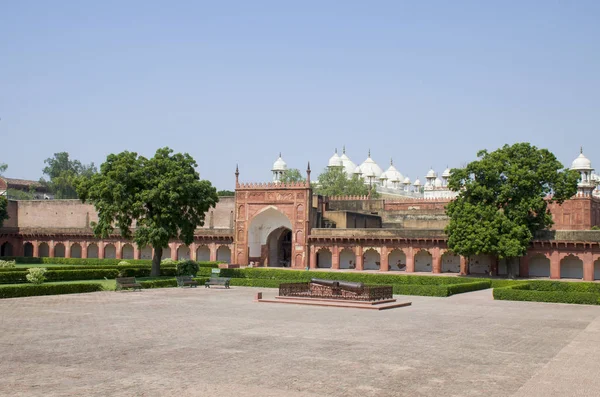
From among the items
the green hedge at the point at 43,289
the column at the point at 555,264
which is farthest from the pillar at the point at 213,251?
the green hedge at the point at 43,289

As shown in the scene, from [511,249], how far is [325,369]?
26.9 m

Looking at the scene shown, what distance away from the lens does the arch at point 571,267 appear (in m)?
41.0

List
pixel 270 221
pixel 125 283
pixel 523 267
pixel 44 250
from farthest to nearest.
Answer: pixel 44 250 → pixel 270 221 → pixel 523 267 → pixel 125 283

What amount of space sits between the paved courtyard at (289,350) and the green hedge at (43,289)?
1.32m

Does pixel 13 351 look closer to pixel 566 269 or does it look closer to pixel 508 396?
pixel 508 396

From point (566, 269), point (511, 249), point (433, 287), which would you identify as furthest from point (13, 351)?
point (566, 269)

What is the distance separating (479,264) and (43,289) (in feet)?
90.6

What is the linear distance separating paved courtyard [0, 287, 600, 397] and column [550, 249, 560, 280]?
59.7ft

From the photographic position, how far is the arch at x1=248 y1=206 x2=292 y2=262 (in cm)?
4853

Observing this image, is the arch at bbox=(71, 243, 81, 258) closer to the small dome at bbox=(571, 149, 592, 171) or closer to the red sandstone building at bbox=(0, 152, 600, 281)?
the red sandstone building at bbox=(0, 152, 600, 281)

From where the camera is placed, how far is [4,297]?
23578 mm

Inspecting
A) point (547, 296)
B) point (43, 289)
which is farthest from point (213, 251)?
point (547, 296)

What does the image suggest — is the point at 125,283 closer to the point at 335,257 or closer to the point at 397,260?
the point at 335,257

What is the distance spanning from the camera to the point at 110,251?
179 ft
